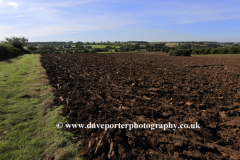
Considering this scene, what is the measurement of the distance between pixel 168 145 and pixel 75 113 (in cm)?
450

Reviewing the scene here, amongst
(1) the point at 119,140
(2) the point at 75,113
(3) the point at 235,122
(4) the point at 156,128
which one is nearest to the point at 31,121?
(2) the point at 75,113

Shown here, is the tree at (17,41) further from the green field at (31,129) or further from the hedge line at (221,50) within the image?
the hedge line at (221,50)

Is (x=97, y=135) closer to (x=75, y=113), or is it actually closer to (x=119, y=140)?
(x=119, y=140)

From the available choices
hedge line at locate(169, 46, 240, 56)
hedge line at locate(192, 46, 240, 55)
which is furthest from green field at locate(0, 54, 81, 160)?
hedge line at locate(192, 46, 240, 55)

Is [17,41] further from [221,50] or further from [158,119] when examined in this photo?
[221,50]

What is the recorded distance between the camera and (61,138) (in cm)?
479

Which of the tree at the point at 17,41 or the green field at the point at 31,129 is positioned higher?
the tree at the point at 17,41

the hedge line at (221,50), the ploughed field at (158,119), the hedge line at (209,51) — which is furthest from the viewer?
the hedge line at (221,50)

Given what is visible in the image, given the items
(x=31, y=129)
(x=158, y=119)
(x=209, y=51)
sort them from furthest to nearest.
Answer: (x=209, y=51)
(x=158, y=119)
(x=31, y=129)

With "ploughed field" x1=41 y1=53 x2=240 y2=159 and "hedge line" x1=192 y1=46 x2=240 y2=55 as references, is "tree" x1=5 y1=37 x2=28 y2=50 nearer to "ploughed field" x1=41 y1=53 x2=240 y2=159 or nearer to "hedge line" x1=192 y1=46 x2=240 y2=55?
"ploughed field" x1=41 y1=53 x2=240 y2=159

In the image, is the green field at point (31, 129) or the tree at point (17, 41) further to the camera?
the tree at point (17, 41)

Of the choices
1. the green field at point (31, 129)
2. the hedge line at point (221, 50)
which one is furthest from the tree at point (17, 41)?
the hedge line at point (221, 50)

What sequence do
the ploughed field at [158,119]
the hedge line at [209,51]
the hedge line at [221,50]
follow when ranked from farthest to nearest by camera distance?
the hedge line at [221,50] < the hedge line at [209,51] < the ploughed field at [158,119]

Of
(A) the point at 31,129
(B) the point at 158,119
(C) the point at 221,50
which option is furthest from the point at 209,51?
(A) the point at 31,129
